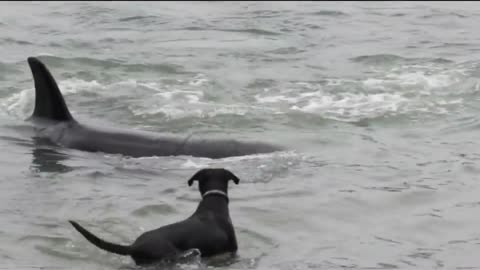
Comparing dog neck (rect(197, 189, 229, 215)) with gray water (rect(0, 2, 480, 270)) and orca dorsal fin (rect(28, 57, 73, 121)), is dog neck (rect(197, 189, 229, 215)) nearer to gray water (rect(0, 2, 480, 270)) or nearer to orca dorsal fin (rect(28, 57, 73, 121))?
gray water (rect(0, 2, 480, 270))

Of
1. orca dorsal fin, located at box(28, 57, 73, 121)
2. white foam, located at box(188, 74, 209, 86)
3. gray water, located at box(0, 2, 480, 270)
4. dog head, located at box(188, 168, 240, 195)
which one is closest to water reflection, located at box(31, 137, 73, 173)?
gray water, located at box(0, 2, 480, 270)

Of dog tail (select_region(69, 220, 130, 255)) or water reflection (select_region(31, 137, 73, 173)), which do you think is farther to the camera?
water reflection (select_region(31, 137, 73, 173))

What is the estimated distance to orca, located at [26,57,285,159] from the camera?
383 inches

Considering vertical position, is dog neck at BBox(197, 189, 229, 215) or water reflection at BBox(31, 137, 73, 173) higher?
dog neck at BBox(197, 189, 229, 215)

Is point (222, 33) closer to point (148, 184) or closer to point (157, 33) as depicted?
point (157, 33)

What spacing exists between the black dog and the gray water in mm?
139

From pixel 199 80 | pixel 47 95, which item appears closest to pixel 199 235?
pixel 47 95

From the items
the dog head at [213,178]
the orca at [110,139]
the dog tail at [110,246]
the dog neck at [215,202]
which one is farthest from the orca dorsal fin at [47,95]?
the dog tail at [110,246]

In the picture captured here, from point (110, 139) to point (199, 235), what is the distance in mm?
3573

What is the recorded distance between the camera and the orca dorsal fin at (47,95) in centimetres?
1021

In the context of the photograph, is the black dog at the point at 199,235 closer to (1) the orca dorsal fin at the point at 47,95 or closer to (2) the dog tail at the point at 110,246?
(2) the dog tail at the point at 110,246

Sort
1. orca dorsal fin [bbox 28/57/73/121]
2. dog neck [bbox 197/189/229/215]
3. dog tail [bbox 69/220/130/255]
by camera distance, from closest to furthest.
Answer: dog tail [bbox 69/220/130/255], dog neck [bbox 197/189/229/215], orca dorsal fin [bbox 28/57/73/121]

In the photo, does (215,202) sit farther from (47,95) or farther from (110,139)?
(47,95)

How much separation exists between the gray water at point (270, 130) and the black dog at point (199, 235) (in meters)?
0.14
